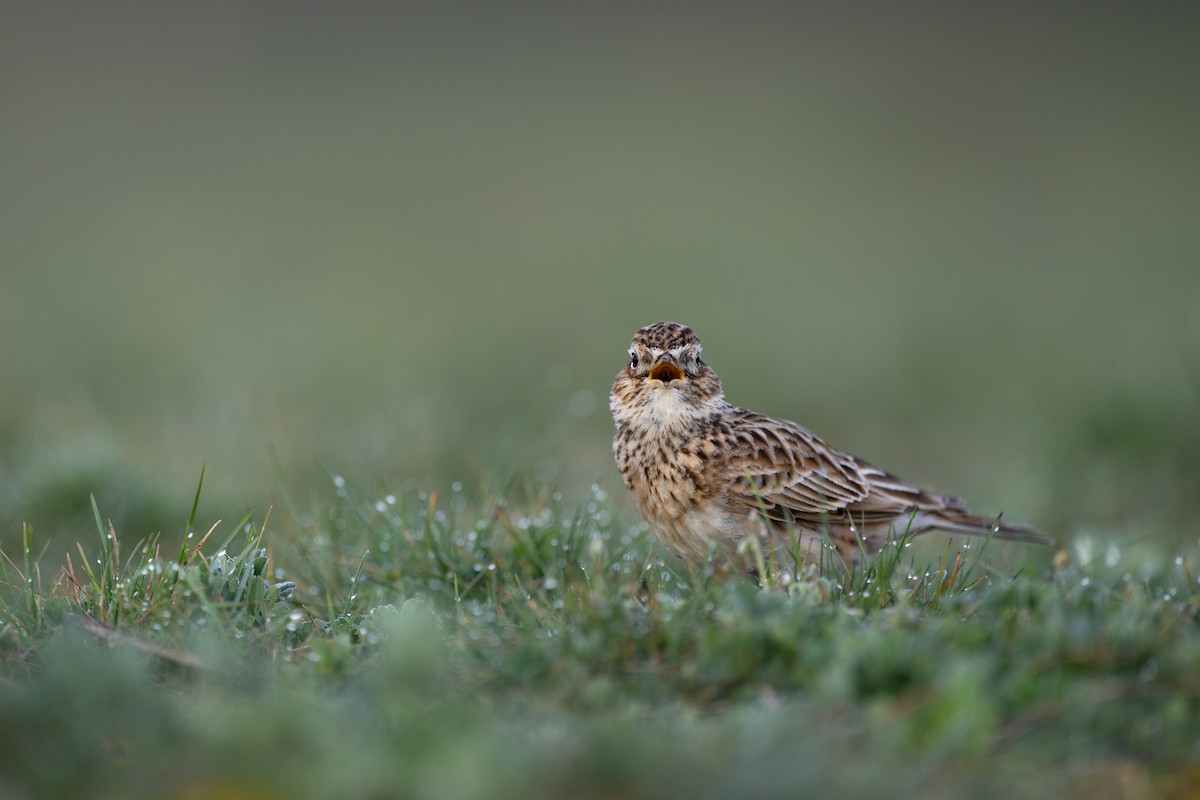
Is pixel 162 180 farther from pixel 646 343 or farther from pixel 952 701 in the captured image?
pixel 952 701

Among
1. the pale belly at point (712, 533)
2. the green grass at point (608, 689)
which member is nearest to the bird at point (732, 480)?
the pale belly at point (712, 533)

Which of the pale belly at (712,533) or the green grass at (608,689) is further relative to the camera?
the pale belly at (712,533)

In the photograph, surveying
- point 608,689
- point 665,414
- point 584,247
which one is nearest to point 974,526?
point 665,414

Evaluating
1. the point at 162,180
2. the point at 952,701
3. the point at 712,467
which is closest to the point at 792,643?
the point at 952,701

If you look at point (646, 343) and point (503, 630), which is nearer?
point (503, 630)

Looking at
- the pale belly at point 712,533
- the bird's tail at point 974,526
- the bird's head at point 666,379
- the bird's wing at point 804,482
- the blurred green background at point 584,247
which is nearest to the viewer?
the pale belly at point 712,533

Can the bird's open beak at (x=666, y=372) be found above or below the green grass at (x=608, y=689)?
above

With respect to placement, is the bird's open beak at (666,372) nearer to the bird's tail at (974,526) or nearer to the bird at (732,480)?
the bird at (732,480)
